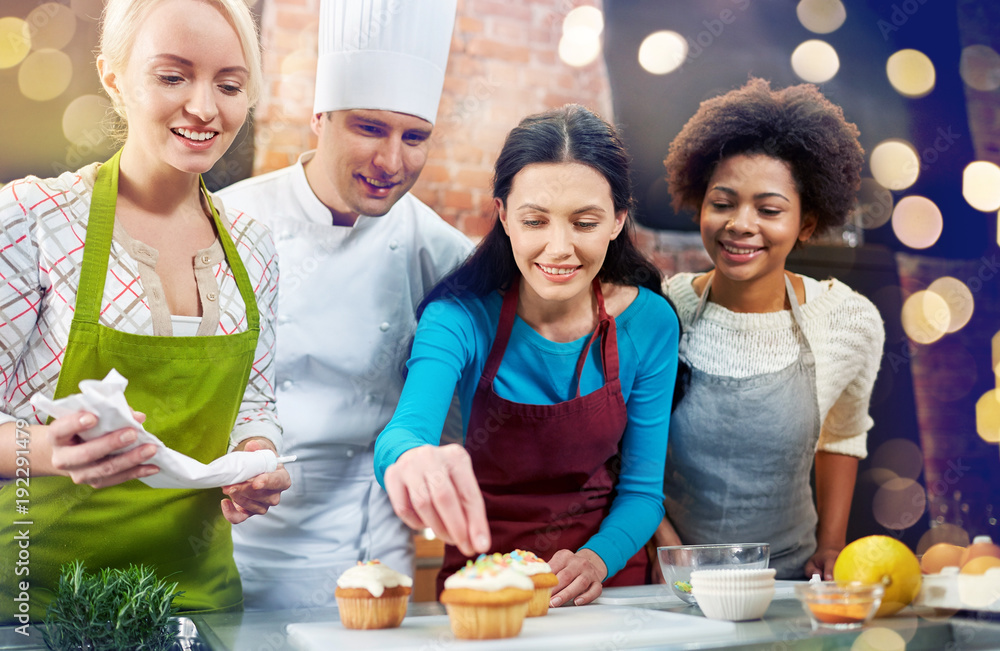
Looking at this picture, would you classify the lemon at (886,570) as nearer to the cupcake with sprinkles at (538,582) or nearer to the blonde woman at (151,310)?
the cupcake with sprinkles at (538,582)

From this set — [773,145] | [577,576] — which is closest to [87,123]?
[577,576]

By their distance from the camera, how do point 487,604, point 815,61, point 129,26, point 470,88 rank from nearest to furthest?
point 487,604 → point 129,26 → point 470,88 → point 815,61

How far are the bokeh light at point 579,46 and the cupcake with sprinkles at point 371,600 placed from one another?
118cm

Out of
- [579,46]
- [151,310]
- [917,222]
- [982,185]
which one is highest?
[579,46]

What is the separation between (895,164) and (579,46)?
0.89m

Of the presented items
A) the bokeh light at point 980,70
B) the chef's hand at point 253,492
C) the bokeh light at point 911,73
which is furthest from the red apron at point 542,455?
the bokeh light at point 980,70

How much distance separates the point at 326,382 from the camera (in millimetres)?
1561

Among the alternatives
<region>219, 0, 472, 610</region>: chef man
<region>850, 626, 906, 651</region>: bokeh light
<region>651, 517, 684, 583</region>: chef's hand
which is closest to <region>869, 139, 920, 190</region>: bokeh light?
<region>651, 517, 684, 583</region>: chef's hand

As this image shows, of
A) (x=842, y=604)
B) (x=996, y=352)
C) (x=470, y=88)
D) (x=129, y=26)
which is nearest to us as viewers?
(x=842, y=604)

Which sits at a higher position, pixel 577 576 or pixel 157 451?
pixel 157 451

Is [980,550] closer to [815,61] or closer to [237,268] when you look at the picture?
[815,61]

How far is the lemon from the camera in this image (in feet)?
4.14

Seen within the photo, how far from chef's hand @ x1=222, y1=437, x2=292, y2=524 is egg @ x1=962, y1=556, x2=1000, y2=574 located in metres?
1.36

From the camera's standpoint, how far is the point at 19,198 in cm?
133
